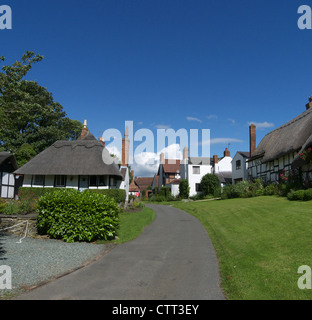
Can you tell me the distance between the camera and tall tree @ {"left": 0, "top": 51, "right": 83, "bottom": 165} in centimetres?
819

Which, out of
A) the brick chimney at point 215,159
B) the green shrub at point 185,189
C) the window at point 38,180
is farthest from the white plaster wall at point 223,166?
the window at point 38,180

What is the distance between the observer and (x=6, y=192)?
29.8m

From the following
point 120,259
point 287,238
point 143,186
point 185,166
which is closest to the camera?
point 120,259

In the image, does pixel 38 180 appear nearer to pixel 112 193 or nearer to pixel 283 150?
pixel 112 193

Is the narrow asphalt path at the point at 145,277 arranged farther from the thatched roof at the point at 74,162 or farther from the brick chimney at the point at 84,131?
the brick chimney at the point at 84,131

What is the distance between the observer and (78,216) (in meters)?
10.4

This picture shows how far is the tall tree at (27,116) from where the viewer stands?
8188mm

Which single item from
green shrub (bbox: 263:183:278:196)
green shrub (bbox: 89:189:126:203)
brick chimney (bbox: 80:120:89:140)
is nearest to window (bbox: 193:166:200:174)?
brick chimney (bbox: 80:120:89:140)

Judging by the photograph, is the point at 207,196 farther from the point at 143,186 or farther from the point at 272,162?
the point at 143,186

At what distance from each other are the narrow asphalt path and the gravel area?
16.5 inches

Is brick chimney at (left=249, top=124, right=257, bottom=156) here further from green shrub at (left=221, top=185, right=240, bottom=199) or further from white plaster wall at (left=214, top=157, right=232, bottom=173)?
white plaster wall at (left=214, top=157, right=232, bottom=173)

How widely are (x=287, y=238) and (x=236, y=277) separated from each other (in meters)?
3.47

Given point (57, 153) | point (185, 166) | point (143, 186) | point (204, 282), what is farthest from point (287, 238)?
point (143, 186)
